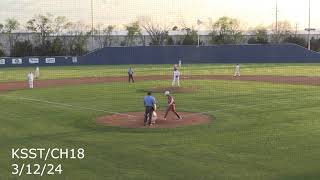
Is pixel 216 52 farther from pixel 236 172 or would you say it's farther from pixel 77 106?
pixel 236 172

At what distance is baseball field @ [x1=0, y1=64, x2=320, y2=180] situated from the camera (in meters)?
11.8

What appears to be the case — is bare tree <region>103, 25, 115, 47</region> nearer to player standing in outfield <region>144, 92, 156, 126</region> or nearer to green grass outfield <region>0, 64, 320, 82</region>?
green grass outfield <region>0, 64, 320, 82</region>

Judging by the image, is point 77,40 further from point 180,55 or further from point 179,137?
point 179,137

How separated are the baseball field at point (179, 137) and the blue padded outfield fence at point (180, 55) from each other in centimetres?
3614

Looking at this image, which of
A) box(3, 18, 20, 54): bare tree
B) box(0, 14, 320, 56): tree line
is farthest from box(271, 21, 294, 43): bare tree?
box(3, 18, 20, 54): bare tree

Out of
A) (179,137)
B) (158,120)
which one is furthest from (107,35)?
(179,137)

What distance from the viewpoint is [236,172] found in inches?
456

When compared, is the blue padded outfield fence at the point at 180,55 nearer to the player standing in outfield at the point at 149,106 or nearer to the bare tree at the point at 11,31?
the bare tree at the point at 11,31

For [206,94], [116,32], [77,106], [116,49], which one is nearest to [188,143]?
[77,106]

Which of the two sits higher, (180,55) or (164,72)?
(180,55)

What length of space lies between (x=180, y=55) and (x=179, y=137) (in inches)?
1963

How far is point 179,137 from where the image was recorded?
626 inches

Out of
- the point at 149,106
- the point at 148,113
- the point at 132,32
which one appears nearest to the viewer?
the point at 149,106

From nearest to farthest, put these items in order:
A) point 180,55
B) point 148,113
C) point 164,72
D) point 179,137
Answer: point 179,137 → point 148,113 → point 164,72 → point 180,55
